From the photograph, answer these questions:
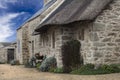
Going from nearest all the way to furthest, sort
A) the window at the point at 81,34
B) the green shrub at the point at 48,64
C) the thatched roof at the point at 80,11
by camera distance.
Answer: the thatched roof at the point at 80,11 < the window at the point at 81,34 < the green shrub at the point at 48,64

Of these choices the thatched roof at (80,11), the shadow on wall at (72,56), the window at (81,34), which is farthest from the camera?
the window at (81,34)

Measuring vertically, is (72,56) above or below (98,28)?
below

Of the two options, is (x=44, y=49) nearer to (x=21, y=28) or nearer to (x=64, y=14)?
(x=64, y=14)

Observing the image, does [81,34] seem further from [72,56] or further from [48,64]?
[48,64]

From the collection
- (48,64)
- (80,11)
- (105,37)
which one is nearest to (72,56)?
(48,64)

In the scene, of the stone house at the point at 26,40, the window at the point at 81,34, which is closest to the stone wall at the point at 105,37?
the window at the point at 81,34

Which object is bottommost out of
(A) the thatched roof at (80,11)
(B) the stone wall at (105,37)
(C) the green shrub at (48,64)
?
(C) the green shrub at (48,64)

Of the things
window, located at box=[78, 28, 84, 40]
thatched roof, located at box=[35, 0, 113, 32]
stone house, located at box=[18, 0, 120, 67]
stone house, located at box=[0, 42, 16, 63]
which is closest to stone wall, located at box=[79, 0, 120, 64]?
stone house, located at box=[18, 0, 120, 67]

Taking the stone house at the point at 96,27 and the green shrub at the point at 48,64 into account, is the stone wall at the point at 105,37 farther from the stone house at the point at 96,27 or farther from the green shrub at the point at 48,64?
the green shrub at the point at 48,64

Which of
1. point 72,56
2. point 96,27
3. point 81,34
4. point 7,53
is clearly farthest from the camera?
point 7,53

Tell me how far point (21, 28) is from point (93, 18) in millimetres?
17140

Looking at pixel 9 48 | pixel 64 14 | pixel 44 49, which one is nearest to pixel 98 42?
pixel 64 14

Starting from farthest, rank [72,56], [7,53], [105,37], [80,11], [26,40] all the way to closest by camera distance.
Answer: [7,53] < [26,40] < [72,56] < [80,11] < [105,37]

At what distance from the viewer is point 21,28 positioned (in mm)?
32781
